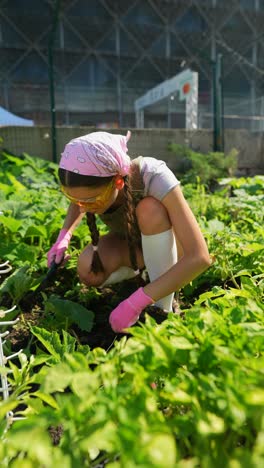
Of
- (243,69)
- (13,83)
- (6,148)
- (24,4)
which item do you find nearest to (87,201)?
(6,148)

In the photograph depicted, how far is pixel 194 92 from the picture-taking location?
7.56m

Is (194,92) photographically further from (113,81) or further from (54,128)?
(113,81)

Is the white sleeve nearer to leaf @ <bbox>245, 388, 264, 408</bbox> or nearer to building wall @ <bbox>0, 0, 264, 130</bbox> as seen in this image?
leaf @ <bbox>245, 388, 264, 408</bbox>

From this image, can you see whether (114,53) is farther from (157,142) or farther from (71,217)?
(71,217)

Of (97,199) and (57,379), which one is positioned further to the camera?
(97,199)

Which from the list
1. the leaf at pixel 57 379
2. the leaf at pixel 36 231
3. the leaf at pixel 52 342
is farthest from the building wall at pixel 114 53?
the leaf at pixel 57 379

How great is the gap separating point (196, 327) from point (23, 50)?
13924 mm

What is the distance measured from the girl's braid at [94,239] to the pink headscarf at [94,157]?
1.14ft

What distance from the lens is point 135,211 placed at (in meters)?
1.46

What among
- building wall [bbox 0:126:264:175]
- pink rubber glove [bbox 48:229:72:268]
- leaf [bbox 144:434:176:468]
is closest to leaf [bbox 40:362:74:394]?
leaf [bbox 144:434:176:468]

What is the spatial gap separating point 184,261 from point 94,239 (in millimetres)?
485

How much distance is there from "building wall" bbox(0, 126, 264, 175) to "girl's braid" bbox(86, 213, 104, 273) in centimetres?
255

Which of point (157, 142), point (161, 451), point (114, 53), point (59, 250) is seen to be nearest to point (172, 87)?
point (157, 142)

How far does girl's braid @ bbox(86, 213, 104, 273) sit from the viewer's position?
1.62m
